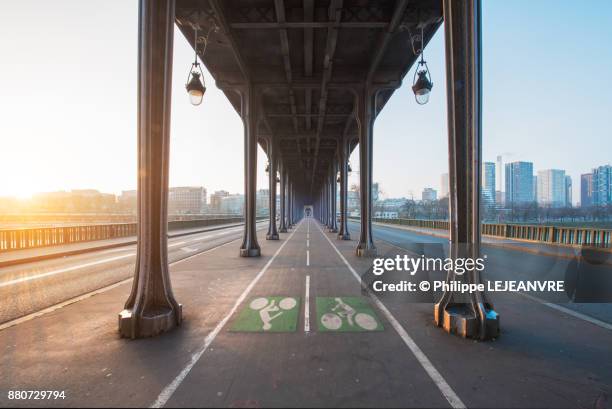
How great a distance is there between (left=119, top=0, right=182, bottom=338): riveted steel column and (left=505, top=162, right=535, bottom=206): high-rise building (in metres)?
167

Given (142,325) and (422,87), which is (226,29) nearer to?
(422,87)

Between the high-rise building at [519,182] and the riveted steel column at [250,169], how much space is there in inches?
6311

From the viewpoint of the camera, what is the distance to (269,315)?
570cm

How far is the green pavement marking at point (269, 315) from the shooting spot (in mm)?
5066

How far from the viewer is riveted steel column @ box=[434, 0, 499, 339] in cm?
500

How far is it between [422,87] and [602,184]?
405ft

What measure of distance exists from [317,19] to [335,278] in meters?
9.07

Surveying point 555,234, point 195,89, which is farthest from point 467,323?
point 555,234

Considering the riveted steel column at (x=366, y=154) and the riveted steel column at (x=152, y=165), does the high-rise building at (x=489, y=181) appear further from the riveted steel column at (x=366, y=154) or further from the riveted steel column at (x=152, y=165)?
the riveted steel column at (x=152, y=165)

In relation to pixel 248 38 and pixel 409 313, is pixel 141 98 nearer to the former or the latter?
pixel 409 313

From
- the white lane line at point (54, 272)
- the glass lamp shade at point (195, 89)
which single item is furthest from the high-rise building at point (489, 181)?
the glass lamp shade at point (195, 89)

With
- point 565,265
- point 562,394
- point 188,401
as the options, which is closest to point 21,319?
point 188,401

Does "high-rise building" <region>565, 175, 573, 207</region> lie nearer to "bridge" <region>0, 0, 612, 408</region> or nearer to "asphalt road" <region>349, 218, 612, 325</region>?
"asphalt road" <region>349, 218, 612, 325</region>

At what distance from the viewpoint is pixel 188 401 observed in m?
3.06
